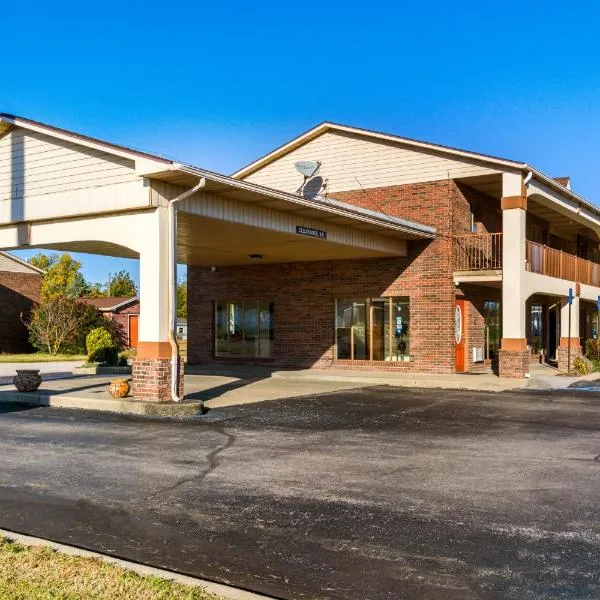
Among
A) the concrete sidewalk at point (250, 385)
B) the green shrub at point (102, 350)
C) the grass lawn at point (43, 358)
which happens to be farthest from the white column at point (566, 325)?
the grass lawn at point (43, 358)

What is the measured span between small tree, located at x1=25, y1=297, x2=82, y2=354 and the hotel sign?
71.4ft

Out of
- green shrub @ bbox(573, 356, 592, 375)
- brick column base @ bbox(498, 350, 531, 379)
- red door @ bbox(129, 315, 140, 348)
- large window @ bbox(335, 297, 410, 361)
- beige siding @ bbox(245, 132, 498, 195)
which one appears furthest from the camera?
red door @ bbox(129, 315, 140, 348)

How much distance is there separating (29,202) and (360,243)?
29.3 ft

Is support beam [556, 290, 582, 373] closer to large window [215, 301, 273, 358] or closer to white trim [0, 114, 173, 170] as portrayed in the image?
large window [215, 301, 273, 358]

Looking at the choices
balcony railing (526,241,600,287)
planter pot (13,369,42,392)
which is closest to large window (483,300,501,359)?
balcony railing (526,241,600,287)

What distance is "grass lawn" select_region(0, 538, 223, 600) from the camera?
447 cm

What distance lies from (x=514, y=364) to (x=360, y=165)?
835 cm

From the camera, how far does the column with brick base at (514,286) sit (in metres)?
20.6

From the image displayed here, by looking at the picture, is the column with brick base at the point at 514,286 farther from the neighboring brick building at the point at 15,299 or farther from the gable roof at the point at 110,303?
the gable roof at the point at 110,303

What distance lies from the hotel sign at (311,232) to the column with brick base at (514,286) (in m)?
5.71

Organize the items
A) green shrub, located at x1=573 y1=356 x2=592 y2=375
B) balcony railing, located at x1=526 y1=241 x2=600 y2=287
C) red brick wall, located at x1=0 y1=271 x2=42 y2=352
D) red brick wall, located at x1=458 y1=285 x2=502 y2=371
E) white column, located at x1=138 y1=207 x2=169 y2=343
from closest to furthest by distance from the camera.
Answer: white column, located at x1=138 y1=207 x2=169 y2=343 → red brick wall, located at x1=458 y1=285 x2=502 y2=371 → balcony railing, located at x1=526 y1=241 x2=600 y2=287 → green shrub, located at x1=573 y1=356 x2=592 y2=375 → red brick wall, located at x1=0 y1=271 x2=42 y2=352

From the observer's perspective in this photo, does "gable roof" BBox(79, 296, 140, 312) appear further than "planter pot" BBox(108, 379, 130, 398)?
Yes

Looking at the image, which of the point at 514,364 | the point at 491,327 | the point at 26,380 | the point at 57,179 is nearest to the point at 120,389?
the point at 26,380

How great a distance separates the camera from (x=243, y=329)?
2625 centimetres
